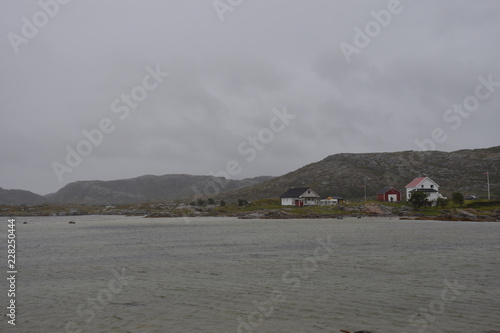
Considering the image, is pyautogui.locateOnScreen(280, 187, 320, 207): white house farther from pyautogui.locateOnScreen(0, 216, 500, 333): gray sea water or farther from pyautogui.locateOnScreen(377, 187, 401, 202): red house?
pyautogui.locateOnScreen(0, 216, 500, 333): gray sea water

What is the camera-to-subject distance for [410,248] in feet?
114

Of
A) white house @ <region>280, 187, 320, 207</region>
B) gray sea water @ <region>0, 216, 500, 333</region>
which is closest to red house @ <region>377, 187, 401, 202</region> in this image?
white house @ <region>280, 187, 320, 207</region>

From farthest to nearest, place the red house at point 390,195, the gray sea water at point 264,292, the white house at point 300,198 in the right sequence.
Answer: the white house at point 300,198 → the red house at point 390,195 → the gray sea water at point 264,292

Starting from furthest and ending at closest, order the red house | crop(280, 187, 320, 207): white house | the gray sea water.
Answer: crop(280, 187, 320, 207): white house, the red house, the gray sea water

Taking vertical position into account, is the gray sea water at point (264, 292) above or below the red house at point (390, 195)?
below

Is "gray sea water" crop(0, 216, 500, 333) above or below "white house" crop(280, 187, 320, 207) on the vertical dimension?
below

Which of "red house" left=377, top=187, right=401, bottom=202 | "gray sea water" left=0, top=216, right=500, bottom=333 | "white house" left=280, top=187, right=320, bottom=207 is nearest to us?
"gray sea water" left=0, top=216, right=500, bottom=333

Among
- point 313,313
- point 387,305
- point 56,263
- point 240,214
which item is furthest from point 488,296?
point 240,214

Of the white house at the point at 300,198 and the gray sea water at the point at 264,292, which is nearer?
Result: the gray sea water at the point at 264,292

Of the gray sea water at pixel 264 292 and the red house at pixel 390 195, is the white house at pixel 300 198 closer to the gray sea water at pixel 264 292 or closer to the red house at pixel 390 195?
the red house at pixel 390 195

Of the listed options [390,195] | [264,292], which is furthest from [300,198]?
[264,292]

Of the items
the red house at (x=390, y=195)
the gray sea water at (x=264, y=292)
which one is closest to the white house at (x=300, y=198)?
the red house at (x=390, y=195)

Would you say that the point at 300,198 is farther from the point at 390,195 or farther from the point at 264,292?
the point at 264,292

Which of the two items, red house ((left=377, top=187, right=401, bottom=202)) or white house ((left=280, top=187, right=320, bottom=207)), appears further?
white house ((left=280, top=187, right=320, bottom=207))
